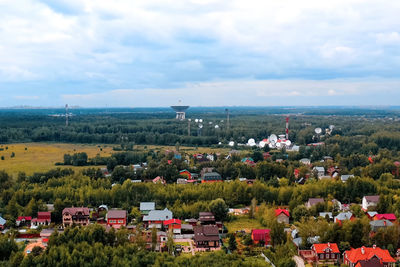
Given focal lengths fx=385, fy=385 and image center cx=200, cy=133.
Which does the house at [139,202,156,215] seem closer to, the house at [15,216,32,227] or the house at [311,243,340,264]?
the house at [15,216,32,227]

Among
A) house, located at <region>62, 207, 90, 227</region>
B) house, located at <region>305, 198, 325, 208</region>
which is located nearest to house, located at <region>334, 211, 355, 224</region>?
house, located at <region>305, 198, 325, 208</region>

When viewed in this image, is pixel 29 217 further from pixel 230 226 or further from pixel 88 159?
pixel 88 159

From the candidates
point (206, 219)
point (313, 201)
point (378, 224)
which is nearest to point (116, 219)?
point (206, 219)

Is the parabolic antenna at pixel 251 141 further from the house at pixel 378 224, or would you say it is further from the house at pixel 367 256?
the house at pixel 367 256

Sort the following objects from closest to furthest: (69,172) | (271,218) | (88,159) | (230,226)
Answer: (271,218)
(230,226)
(69,172)
(88,159)

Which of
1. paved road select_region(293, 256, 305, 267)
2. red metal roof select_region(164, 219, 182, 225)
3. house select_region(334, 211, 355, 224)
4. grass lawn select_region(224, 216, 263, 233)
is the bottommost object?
paved road select_region(293, 256, 305, 267)

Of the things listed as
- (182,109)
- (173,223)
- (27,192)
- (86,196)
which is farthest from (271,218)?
(182,109)
